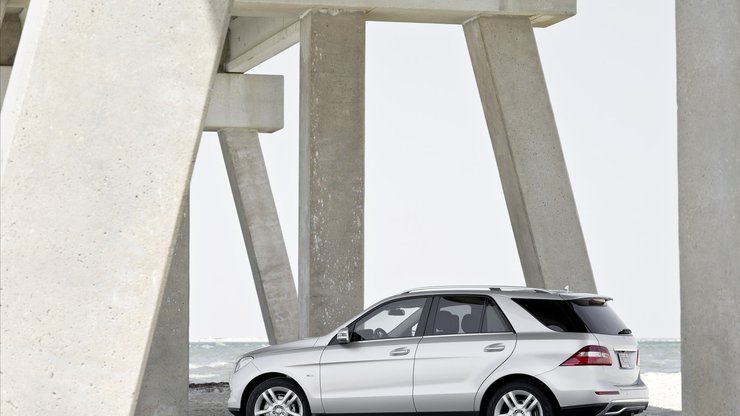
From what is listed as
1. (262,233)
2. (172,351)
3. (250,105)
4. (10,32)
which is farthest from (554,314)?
(262,233)

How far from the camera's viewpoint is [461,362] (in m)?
10.8

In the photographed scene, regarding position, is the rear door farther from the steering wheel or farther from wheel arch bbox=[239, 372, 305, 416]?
wheel arch bbox=[239, 372, 305, 416]

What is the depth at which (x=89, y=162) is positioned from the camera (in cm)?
598

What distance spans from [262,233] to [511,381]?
15799 millimetres

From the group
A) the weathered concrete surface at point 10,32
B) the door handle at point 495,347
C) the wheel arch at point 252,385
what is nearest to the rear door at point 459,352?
the door handle at point 495,347

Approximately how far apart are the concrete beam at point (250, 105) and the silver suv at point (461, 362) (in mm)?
12624

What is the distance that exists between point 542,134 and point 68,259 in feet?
38.1

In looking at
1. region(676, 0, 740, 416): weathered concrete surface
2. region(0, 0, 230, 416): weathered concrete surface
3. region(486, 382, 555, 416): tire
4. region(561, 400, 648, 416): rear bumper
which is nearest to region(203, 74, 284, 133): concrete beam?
region(486, 382, 555, 416): tire

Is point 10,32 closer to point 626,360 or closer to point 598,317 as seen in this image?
point 598,317

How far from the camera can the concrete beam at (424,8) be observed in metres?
16.2

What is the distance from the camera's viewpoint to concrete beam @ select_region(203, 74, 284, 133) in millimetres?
24062

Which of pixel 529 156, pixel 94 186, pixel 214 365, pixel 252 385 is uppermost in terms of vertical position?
pixel 529 156

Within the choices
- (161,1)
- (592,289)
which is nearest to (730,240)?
(161,1)

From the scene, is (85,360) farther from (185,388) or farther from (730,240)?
(185,388)
